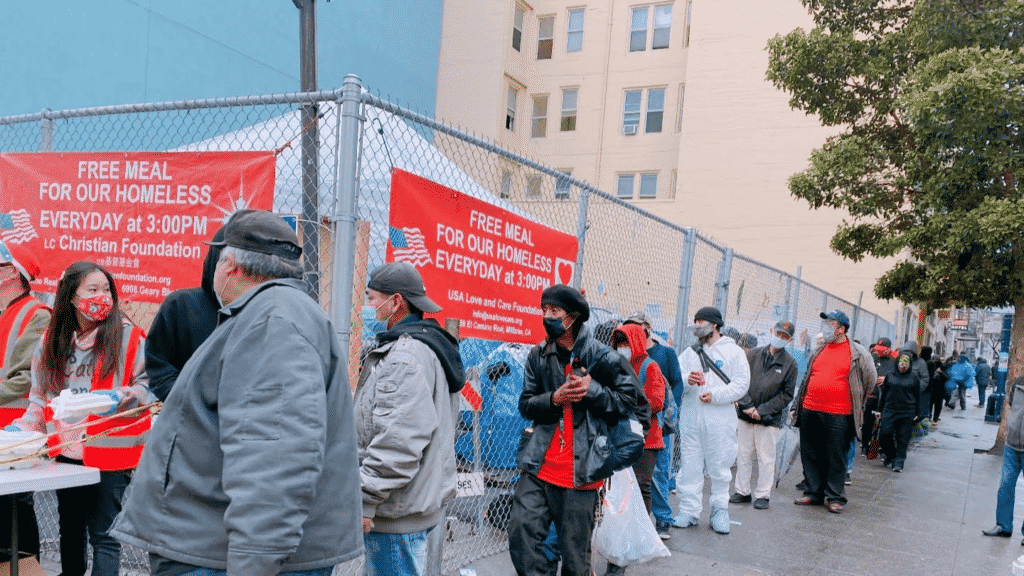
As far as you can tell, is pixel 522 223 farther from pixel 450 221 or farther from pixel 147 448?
pixel 147 448

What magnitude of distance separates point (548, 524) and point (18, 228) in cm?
355

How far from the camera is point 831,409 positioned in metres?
7.63

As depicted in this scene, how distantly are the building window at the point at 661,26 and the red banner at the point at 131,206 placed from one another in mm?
21879

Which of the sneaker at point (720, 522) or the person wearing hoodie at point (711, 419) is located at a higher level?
the person wearing hoodie at point (711, 419)

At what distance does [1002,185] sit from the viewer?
11391 mm

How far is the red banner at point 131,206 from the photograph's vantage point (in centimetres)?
375

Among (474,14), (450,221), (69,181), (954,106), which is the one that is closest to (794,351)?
(954,106)

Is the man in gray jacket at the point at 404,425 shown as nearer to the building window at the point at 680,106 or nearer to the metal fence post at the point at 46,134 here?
the metal fence post at the point at 46,134

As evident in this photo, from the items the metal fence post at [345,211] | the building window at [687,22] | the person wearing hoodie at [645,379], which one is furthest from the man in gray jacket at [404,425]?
the building window at [687,22]

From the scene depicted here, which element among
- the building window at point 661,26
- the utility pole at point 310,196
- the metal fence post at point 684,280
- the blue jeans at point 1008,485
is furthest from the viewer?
the building window at point 661,26

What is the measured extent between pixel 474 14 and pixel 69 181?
66.9 feet

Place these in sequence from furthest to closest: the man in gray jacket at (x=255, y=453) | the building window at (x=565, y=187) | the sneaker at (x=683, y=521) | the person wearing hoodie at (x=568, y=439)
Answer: the sneaker at (x=683, y=521), the building window at (x=565, y=187), the person wearing hoodie at (x=568, y=439), the man in gray jacket at (x=255, y=453)

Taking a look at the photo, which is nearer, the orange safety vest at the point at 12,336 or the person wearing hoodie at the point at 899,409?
the orange safety vest at the point at 12,336

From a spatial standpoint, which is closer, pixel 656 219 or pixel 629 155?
pixel 656 219
